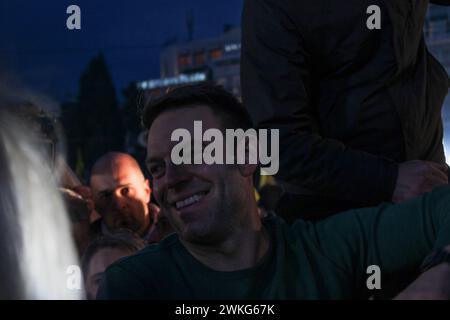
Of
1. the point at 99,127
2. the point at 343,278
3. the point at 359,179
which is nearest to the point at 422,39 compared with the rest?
the point at 359,179

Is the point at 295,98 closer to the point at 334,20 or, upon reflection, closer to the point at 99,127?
the point at 334,20

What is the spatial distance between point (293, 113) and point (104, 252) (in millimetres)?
779

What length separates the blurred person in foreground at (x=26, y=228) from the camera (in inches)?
48.5

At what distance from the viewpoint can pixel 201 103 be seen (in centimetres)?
134

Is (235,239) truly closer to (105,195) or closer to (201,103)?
(201,103)

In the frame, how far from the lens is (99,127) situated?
72.5ft

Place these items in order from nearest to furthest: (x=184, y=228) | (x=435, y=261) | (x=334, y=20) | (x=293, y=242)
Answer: (x=435, y=261) → (x=184, y=228) → (x=293, y=242) → (x=334, y=20)

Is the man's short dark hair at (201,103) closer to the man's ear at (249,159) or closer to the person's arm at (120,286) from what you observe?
the man's ear at (249,159)

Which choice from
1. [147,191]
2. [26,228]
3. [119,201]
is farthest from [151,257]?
[147,191]

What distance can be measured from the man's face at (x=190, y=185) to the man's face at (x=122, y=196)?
6.57ft

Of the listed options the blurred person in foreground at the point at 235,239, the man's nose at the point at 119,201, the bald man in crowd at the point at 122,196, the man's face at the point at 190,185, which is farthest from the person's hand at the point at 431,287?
the man's nose at the point at 119,201

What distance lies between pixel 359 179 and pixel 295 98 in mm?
222

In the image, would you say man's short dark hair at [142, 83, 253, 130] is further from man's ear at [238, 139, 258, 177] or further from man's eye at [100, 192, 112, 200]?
man's eye at [100, 192, 112, 200]

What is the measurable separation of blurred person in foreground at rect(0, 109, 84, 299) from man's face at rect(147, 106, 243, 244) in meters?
0.22
